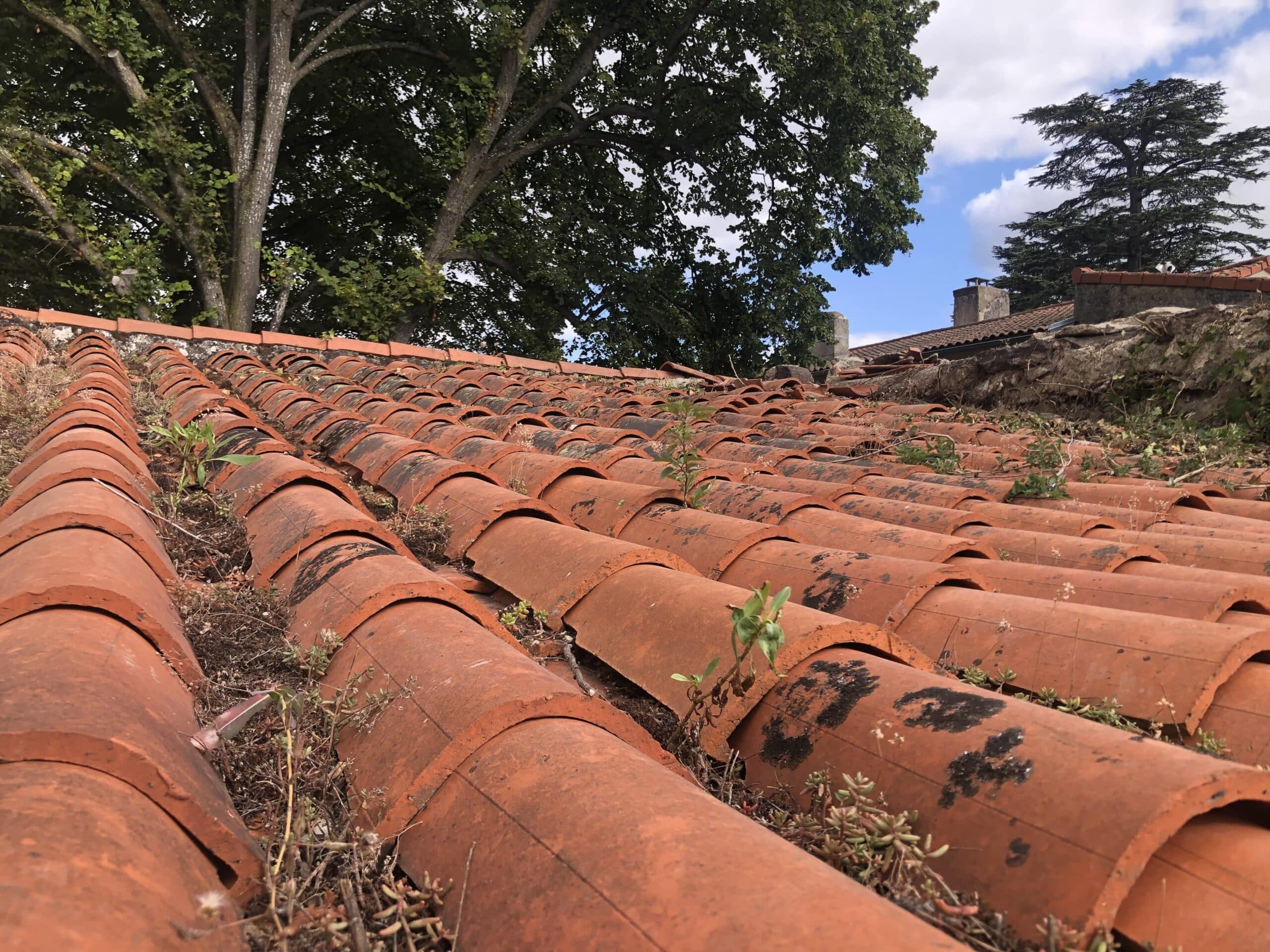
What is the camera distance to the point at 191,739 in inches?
53.7

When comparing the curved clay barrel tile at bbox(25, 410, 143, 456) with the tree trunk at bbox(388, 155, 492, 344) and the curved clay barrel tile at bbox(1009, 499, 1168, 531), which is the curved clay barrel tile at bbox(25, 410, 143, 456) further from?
the tree trunk at bbox(388, 155, 492, 344)

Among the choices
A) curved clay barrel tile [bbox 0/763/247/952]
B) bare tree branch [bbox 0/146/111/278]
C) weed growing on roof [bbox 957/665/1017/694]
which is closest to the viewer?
curved clay barrel tile [bbox 0/763/247/952]

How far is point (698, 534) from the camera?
270 centimetres

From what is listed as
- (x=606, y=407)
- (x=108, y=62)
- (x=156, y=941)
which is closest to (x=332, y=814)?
(x=156, y=941)

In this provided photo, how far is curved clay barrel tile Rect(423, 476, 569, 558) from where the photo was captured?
271 cm

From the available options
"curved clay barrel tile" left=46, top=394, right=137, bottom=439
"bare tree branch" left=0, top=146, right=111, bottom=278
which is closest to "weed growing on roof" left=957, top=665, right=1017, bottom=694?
"curved clay barrel tile" left=46, top=394, right=137, bottom=439

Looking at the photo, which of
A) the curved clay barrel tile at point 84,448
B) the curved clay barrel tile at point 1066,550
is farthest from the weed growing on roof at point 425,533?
the curved clay barrel tile at point 1066,550

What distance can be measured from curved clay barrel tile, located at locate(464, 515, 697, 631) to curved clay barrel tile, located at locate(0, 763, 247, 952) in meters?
1.16

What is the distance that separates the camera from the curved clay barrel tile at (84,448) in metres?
2.84

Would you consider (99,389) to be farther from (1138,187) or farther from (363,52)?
(1138,187)

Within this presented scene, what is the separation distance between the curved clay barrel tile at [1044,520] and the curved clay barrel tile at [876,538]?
0.55 meters

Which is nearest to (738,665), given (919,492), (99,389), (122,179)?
(919,492)

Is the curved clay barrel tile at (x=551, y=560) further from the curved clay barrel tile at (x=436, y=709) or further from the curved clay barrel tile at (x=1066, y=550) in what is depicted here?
the curved clay barrel tile at (x=1066, y=550)

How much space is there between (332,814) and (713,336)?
1545 centimetres
